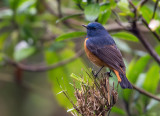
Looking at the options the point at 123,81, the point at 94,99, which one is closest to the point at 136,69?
the point at 123,81

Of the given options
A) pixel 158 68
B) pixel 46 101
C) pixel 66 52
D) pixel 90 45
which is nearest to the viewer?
pixel 90 45

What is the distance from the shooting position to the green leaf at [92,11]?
8.78 feet

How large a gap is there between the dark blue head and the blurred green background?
9 centimetres

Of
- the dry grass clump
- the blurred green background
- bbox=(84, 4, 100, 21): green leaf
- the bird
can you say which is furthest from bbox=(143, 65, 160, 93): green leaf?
the dry grass clump

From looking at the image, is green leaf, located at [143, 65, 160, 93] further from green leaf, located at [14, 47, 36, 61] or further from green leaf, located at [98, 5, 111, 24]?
green leaf, located at [14, 47, 36, 61]

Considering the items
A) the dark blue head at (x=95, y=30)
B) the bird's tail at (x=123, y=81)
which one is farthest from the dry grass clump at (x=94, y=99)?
the dark blue head at (x=95, y=30)

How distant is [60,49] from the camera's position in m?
4.89

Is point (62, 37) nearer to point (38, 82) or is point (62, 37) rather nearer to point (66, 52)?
point (66, 52)

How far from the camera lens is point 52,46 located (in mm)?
4410

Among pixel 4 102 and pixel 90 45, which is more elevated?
pixel 4 102

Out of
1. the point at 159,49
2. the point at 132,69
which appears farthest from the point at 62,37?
the point at 159,49

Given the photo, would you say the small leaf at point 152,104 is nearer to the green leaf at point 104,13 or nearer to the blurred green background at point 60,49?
the blurred green background at point 60,49

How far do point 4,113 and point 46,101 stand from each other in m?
0.91

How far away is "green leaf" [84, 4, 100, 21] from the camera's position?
8.78 feet
